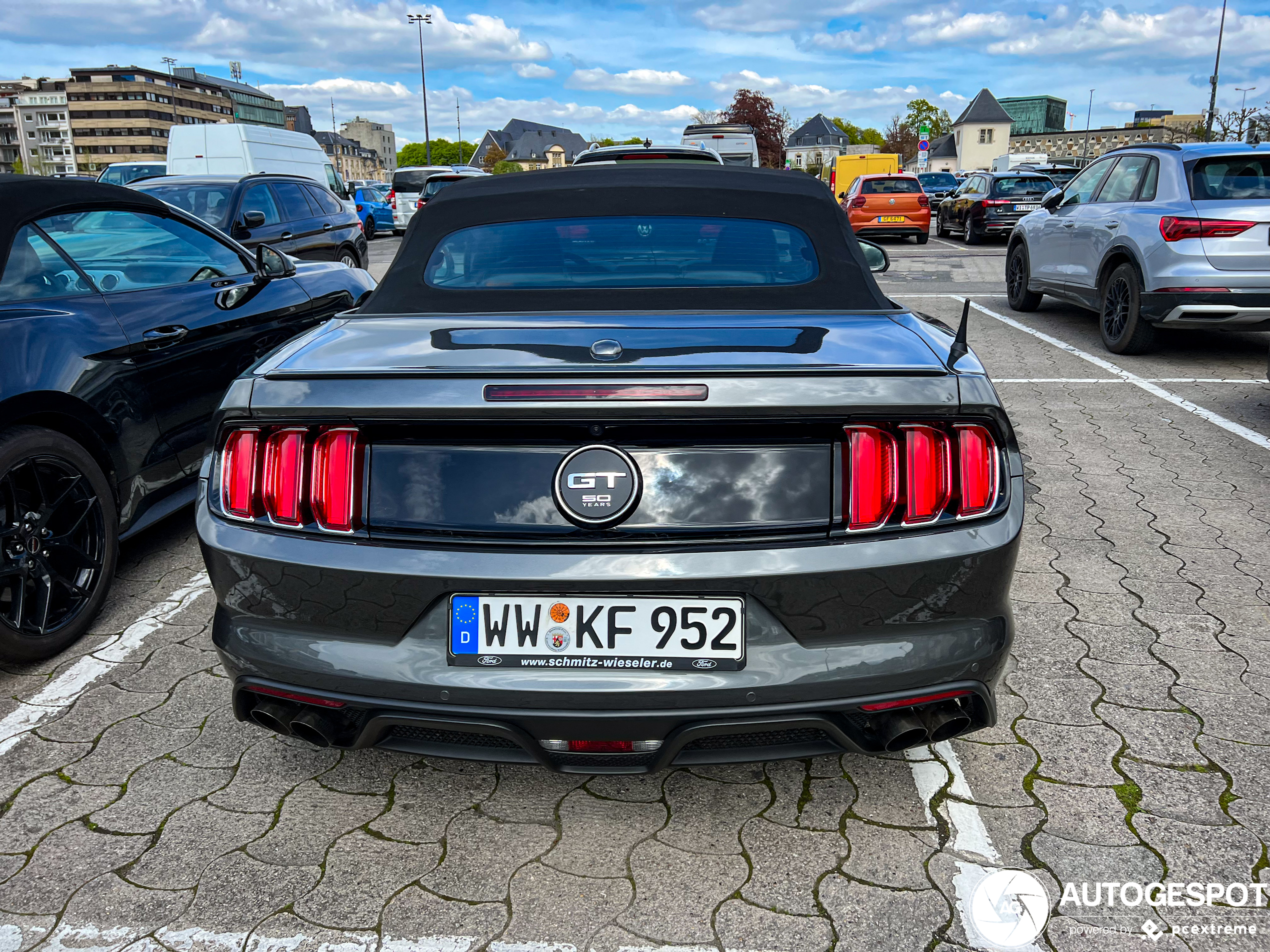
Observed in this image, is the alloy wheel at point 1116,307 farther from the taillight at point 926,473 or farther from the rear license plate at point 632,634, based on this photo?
the rear license plate at point 632,634

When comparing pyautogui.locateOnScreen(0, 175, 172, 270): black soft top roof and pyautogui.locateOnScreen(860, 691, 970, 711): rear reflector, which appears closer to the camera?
pyautogui.locateOnScreen(860, 691, 970, 711): rear reflector

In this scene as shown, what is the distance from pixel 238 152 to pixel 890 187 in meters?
14.3

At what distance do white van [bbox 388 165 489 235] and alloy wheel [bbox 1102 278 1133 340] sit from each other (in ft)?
68.0

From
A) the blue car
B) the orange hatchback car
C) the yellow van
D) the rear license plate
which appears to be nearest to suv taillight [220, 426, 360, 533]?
the rear license plate

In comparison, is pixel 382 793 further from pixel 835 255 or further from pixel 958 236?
pixel 958 236

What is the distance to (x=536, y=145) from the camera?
152 m

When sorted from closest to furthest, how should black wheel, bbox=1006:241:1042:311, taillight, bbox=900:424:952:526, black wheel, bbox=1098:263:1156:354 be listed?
1. taillight, bbox=900:424:952:526
2. black wheel, bbox=1098:263:1156:354
3. black wheel, bbox=1006:241:1042:311

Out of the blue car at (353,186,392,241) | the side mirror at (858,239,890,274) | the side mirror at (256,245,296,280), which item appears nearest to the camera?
the side mirror at (858,239,890,274)

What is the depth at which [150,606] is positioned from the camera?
12.3ft

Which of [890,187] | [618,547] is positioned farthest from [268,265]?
[890,187]

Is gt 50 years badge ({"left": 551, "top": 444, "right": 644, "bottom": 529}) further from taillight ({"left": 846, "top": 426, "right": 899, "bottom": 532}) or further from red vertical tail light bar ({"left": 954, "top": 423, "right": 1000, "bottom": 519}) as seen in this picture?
red vertical tail light bar ({"left": 954, "top": 423, "right": 1000, "bottom": 519})

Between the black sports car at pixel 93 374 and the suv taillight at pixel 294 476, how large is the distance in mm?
1345

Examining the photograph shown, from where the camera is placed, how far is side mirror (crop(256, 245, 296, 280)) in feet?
15.9

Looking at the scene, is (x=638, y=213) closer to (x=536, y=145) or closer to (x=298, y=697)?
(x=298, y=697)
